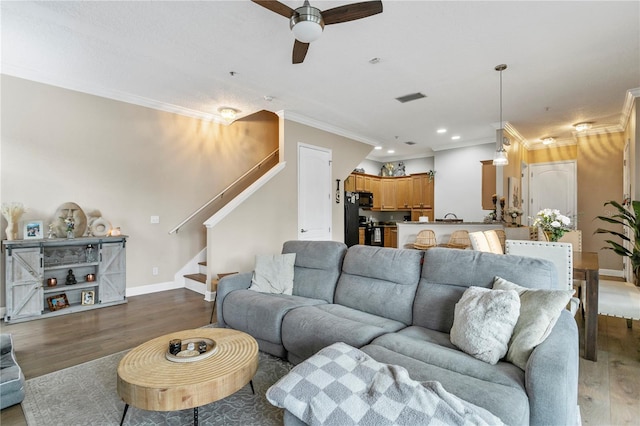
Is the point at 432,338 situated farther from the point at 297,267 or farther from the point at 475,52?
the point at 475,52

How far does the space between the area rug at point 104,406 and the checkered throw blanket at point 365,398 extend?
65cm

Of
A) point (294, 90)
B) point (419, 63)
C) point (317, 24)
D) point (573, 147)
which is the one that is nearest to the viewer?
point (317, 24)

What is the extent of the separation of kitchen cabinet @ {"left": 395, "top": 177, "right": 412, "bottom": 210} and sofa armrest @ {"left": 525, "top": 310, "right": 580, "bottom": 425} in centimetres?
742

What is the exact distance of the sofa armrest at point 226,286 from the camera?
3043 mm

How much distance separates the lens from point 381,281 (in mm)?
2668

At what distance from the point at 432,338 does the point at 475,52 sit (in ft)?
9.40

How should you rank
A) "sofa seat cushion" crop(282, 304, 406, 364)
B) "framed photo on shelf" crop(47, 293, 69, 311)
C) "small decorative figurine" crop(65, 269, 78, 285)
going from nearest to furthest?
"sofa seat cushion" crop(282, 304, 406, 364) < "framed photo on shelf" crop(47, 293, 69, 311) < "small decorative figurine" crop(65, 269, 78, 285)

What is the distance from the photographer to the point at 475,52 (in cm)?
321

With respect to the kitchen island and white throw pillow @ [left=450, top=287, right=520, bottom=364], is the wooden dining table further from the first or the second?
the kitchen island

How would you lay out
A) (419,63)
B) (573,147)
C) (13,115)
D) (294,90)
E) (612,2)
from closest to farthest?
(612,2), (419,63), (13,115), (294,90), (573,147)

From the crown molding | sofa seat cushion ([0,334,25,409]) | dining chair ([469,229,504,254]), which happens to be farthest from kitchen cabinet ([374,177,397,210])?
sofa seat cushion ([0,334,25,409])

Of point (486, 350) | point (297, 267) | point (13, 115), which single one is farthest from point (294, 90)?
point (486, 350)

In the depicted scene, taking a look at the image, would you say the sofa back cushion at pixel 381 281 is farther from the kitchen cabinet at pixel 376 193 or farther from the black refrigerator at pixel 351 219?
the kitchen cabinet at pixel 376 193

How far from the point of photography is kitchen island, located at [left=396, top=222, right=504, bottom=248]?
5168 mm
